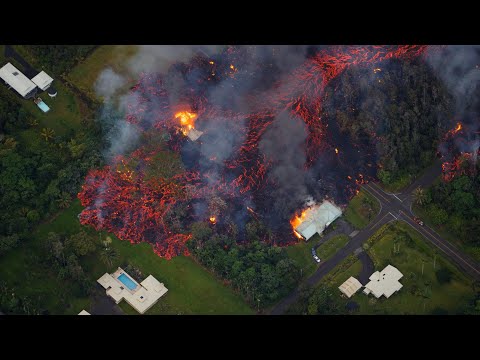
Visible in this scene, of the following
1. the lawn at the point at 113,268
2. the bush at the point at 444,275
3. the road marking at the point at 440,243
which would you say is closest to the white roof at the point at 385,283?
the bush at the point at 444,275

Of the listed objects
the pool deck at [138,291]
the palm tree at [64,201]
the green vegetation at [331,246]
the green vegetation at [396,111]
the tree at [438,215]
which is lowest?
the pool deck at [138,291]

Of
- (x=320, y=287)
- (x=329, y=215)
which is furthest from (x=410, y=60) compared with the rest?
(x=320, y=287)

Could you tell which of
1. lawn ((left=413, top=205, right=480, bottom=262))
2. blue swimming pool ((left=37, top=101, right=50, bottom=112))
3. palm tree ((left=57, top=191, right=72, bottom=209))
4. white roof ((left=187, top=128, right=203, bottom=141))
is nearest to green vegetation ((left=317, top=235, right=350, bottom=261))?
lawn ((left=413, top=205, right=480, bottom=262))

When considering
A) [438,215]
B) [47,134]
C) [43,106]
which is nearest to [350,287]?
[438,215]

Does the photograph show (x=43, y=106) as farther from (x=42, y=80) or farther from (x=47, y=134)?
(x=47, y=134)

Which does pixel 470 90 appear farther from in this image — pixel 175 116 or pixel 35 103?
pixel 35 103

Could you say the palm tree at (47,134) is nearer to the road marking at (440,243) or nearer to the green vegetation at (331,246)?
the green vegetation at (331,246)
